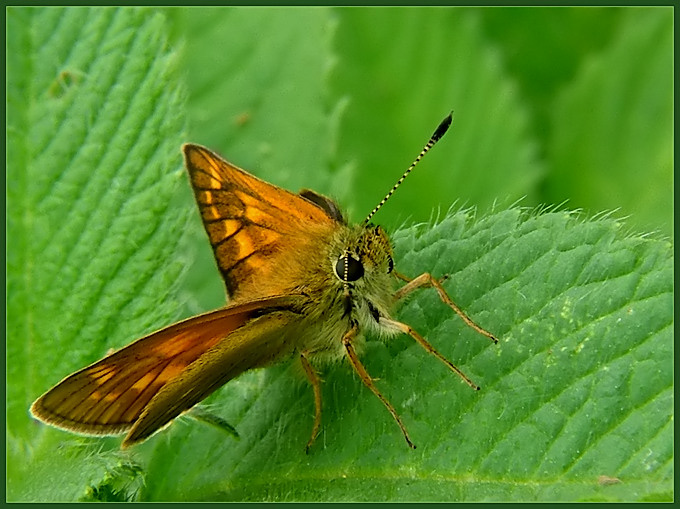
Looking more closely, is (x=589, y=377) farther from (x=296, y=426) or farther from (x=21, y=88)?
(x=21, y=88)

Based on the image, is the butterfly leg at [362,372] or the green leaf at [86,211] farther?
the green leaf at [86,211]

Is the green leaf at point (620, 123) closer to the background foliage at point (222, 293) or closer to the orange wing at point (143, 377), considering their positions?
the background foliage at point (222, 293)

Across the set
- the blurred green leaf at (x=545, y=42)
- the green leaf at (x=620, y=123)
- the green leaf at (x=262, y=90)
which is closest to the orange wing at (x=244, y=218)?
the green leaf at (x=262, y=90)

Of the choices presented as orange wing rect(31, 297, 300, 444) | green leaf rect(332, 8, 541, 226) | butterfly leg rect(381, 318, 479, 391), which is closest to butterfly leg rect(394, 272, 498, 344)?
butterfly leg rect(381, 318, 479, 391)

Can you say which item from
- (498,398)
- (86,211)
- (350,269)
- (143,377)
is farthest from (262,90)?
(498,398)

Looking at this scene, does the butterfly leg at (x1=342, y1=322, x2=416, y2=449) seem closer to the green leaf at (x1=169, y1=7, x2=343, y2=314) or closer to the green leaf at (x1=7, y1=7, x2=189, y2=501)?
the green leaf at (x1=7, y1=7, x2=189, y2=501)

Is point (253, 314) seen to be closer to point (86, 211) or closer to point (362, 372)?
point (362, 372)
